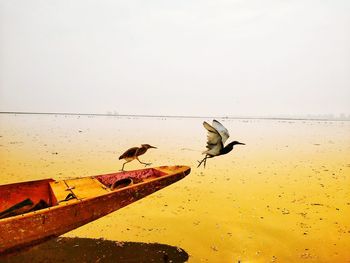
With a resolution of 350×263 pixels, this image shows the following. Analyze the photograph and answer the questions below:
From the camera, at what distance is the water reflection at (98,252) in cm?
481

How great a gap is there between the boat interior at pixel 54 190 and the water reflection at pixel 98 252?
2.56ft

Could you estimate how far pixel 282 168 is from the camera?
1195 centimetres

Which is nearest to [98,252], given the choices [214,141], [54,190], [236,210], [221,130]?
[54,190]

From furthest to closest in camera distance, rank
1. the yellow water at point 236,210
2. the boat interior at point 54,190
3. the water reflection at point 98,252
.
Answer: the yellow water at point 236,210 < the water reflection at point 98,252 < the boat interior at point 54,190

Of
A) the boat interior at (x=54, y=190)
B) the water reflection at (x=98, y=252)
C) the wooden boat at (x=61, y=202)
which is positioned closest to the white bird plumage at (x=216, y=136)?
the wooden boat at (x=61, y=202)

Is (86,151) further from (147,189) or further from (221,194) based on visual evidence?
(147,189)

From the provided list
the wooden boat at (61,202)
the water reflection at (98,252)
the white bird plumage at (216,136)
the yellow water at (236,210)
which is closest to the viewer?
the wooden boat at (61,202)

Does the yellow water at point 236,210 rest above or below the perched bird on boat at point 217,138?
below

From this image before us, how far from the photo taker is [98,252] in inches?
199

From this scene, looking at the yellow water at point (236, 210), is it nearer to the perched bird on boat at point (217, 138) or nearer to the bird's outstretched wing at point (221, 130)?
the perched bird on boat at point (217, 138)

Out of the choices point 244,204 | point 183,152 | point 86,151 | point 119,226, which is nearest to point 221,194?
point 244,204

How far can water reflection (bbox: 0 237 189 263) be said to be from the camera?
15.8ft

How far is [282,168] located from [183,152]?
5.28 meters

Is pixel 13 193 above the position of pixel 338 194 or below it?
above
